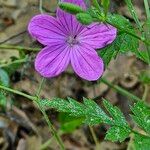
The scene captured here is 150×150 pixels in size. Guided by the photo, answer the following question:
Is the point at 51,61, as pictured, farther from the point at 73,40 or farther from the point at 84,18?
the point at 84,18

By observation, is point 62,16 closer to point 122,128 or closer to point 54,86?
point 122,128

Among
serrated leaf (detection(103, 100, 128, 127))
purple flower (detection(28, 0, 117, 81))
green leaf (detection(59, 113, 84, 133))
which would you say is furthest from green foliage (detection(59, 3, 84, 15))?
green leaf (detection(59, 113, 84, 133))

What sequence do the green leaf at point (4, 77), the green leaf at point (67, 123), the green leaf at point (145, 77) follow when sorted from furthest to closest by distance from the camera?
the green leaf at point (67, 123), the green leaf at point (145, 77), the green leaf at point (4, 77)

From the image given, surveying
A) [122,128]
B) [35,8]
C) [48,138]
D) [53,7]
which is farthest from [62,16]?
[48,138]

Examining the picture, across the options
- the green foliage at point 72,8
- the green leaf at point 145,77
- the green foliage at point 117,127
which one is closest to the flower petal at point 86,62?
the green foliage at point 117,127

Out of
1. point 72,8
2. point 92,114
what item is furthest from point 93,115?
point 72,8

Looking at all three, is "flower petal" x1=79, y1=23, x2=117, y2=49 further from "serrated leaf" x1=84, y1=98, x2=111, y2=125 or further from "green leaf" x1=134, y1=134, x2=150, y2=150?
"green leaf" x1=134, y1=134, x2=150, y2=150

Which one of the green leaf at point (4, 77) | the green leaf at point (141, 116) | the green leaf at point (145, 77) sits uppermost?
the green leaf at point (141, 116)

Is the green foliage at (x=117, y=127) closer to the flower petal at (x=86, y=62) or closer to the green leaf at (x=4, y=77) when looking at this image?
the flower petal at (x=86, y=62)
